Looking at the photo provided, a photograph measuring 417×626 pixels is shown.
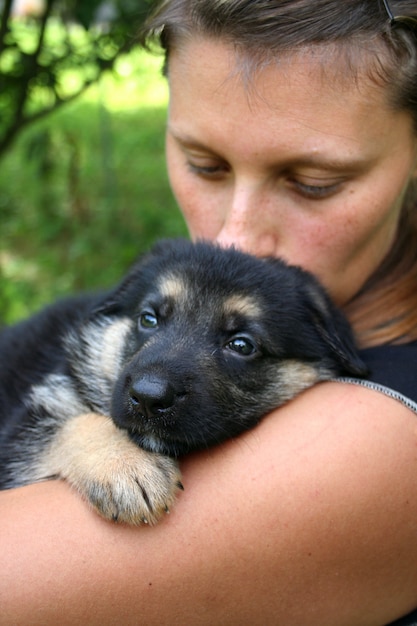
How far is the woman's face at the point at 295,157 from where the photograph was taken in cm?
254

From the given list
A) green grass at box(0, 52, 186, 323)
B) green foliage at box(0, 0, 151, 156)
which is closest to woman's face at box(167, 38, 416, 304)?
green foliage at box(0, 0, 151, 156)

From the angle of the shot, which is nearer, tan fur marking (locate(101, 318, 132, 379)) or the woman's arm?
the woman's arm

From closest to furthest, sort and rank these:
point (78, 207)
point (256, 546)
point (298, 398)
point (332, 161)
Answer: point (256, 546)
point (298, 398)
point (332, 161)
point (78, 207)

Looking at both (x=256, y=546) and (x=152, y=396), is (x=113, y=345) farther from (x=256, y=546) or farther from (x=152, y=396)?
(x=256, y=546)

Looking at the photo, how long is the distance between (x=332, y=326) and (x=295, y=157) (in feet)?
1.99

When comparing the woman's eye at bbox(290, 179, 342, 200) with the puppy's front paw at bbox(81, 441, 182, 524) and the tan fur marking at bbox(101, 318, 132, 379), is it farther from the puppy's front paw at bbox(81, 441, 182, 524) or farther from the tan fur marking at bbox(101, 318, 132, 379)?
the puppy's front paw at bbox(81, 441, 182, 524)

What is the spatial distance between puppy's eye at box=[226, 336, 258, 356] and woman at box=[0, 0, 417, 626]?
13.4 inches

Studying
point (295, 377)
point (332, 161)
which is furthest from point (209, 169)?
point (295, 377)

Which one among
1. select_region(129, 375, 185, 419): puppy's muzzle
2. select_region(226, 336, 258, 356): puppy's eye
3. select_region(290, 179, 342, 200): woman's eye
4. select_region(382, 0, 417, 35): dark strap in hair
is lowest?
select_region(129, 375, 185, 419): puppy's muzzle

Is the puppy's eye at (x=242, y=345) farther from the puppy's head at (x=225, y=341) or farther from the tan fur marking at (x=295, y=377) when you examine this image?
the tan fur marking at (x=295, y=377)

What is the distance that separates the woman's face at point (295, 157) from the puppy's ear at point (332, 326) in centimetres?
16

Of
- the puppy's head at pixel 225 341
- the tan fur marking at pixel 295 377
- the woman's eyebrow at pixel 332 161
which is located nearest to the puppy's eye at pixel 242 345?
the puppy's head at pixel 225 341

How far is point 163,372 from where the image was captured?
241cm

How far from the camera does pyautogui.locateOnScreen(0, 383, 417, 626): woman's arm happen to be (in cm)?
202
